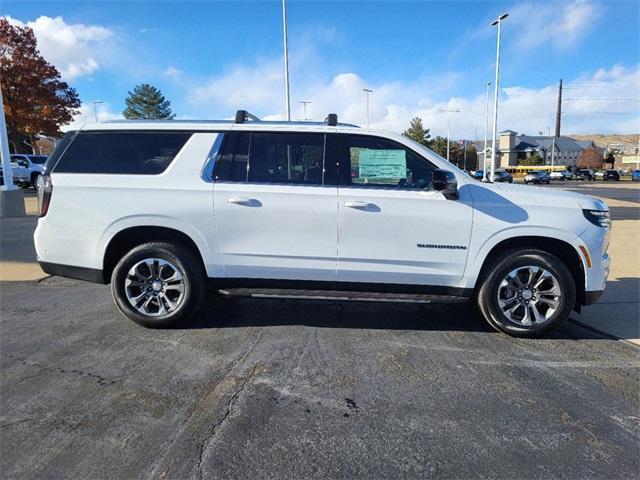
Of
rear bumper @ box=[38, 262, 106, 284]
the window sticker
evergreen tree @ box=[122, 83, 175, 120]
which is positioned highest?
evergreen tree @ box=[122, 83, 175, 120]

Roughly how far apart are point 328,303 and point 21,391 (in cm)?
310

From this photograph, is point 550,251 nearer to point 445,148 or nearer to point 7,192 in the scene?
point 7,192

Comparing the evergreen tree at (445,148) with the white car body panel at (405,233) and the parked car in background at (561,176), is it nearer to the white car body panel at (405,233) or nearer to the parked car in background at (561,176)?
the parked car in background at (561,176)

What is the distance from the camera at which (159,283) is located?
13.7ft

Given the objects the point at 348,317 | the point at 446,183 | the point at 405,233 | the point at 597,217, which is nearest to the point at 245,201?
the point at 405,233

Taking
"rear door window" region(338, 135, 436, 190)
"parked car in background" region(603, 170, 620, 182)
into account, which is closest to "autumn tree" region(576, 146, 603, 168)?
"parked car in background" region(603, 170, 620, 182)

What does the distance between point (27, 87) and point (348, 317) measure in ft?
106

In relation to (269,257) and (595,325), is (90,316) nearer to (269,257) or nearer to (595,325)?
(269,257)

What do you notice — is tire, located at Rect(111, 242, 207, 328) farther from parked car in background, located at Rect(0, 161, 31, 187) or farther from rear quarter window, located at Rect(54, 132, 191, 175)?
parked car in background, located at Rect(0, 161, 31, 187)

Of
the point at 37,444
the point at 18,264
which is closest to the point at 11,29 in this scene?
the point at 18,264

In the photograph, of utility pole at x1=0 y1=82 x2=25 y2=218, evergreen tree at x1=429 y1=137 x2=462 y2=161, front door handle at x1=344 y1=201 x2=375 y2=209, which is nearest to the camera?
front door handle at x1=344 y1=201 x2=375 y2=209

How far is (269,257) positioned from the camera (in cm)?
408

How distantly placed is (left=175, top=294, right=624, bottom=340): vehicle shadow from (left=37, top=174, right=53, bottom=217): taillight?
173cm

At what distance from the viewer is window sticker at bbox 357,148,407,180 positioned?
406 cm
